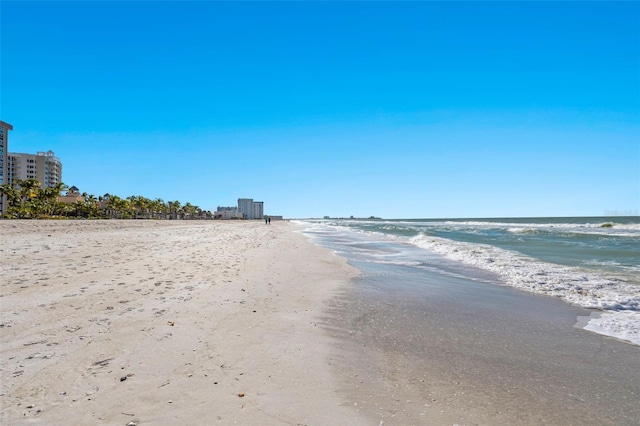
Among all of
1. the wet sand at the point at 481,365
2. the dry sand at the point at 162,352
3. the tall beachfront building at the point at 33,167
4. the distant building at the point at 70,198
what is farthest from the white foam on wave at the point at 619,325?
the tall beachfront building at the point at 33,167

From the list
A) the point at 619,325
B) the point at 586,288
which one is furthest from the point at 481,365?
the point at 586,288

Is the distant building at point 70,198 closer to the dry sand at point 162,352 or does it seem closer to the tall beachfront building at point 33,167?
the tall beachfront building at point 33,167

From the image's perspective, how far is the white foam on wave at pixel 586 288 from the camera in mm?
7259

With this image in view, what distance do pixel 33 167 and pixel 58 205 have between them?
90.9 metres

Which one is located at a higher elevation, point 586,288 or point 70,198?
point 70,198

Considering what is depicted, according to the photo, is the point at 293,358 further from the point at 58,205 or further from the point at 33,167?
the point at 33,167

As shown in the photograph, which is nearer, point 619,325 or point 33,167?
point 619,325

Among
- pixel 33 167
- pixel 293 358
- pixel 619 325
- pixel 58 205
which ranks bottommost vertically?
pixel 619 325

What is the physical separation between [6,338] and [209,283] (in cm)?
498

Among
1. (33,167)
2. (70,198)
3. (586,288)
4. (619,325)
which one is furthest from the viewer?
(33,167)

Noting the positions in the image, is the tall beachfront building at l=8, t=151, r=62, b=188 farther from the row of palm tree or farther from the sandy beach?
the sandy beach

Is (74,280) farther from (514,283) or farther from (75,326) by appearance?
(514,283)

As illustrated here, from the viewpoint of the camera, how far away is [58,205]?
301ft

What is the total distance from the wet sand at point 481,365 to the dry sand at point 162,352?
52 centimetres
